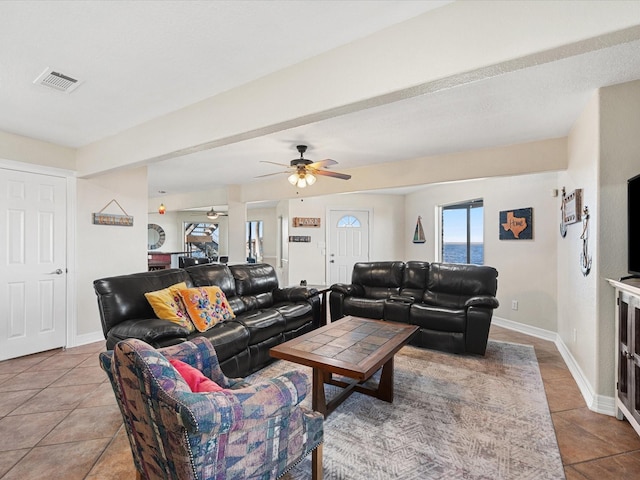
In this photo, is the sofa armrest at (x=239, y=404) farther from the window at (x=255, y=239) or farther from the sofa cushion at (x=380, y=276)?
the window at (x=255, y=239)

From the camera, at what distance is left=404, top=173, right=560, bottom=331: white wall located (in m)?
4.28

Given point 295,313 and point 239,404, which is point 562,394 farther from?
point 239,404

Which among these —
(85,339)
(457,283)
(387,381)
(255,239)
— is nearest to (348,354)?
(387,381)

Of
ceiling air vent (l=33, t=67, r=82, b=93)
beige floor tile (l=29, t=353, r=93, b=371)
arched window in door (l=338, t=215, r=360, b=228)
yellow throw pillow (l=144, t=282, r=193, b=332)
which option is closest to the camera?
ceiling air vent (l=33, t=67, r=82, b=93)

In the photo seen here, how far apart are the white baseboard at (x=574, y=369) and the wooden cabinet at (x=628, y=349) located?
94 millimetres

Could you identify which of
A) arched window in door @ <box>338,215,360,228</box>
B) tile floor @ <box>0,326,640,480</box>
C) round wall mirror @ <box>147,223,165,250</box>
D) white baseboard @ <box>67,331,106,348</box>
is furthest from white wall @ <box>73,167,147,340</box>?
round wall mirror @ <box>147,223,165,250</box>

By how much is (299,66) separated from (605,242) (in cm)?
254

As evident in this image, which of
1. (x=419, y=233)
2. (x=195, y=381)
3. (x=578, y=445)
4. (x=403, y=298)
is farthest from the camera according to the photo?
(x=419, y=233)

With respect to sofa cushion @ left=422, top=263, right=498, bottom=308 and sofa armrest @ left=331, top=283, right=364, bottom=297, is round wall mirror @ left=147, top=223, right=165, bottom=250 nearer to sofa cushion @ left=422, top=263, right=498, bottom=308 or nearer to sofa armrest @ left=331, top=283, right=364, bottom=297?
sofa armrest @ left=331, top=283, right=364, bottom=297

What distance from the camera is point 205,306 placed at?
3.00m

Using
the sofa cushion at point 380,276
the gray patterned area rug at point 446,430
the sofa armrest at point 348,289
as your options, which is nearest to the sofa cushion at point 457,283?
the sofa cushion at point 380,276

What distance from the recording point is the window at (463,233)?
557 cm

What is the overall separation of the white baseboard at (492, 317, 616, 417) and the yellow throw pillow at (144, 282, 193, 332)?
10.6 feet

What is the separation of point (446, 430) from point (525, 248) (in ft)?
11.3
